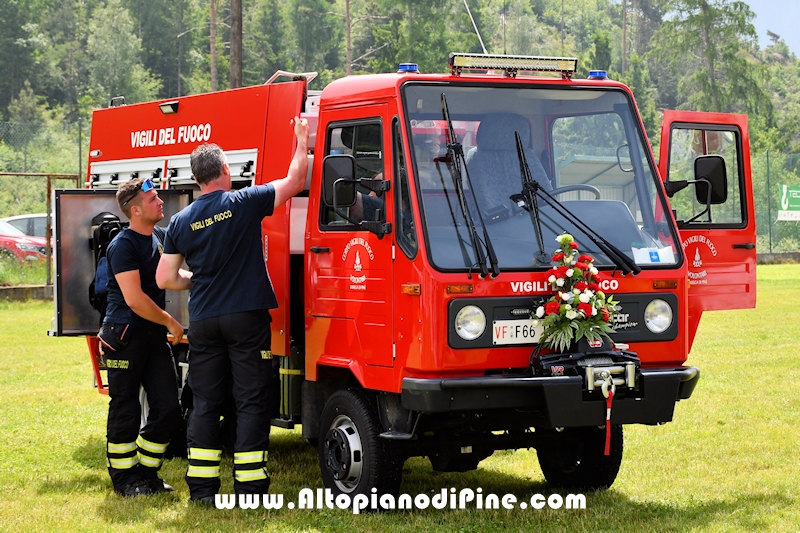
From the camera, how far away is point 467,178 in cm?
634

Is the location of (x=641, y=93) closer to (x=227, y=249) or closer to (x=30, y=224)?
(x=30, y=224)

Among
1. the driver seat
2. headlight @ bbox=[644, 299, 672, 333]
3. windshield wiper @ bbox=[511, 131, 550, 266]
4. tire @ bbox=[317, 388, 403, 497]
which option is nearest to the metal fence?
headlight @ bbox=[644, 299, 672, 333]

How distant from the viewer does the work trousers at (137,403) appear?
7.46m

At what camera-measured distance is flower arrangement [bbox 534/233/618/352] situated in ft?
19.7

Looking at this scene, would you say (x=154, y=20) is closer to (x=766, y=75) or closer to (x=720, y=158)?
(x=766, y=75)

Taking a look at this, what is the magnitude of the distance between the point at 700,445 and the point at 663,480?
1222 millimetres

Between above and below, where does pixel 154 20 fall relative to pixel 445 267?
above

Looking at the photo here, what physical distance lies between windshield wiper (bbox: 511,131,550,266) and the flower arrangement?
0.12 meters

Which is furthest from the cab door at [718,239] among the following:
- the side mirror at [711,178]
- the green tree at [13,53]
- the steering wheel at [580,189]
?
the green tree at [13,53]

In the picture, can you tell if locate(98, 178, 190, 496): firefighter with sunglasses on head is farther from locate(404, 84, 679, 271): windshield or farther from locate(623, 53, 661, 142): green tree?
locate(623, 53, 661, 142): green tree

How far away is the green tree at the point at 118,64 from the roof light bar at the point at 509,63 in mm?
77522

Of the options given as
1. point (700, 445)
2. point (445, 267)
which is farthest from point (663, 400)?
point (700, 445)

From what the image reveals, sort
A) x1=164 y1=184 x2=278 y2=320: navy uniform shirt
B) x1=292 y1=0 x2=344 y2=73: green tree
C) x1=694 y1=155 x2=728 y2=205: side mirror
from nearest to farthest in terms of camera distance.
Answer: x1=164 y1=184 x2=278 y2=320: navy uniform shirt
x1=694 y1=155 x2=728 y2=205: side mirror
x1=292 y1=0 x2=344 y2=73: green tree

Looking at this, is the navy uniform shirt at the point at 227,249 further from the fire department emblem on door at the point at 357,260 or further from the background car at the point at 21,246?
the background car at the point at 21,246
